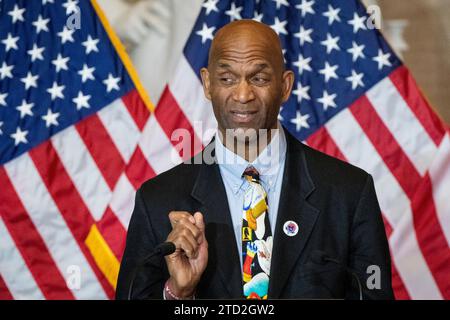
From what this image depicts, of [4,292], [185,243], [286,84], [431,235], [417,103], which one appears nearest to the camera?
[185,243]

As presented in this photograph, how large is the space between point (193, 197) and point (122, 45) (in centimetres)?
163

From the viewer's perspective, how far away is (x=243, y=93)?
189 cm

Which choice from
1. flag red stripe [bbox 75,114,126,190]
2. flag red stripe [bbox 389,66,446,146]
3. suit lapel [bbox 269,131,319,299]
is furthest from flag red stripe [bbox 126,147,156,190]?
suit lapel [bbox 269,131,319,299]

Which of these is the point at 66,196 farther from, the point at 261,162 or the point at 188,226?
the point at 188,226

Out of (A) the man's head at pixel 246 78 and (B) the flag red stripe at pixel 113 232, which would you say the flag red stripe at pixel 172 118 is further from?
(A) the man's head at pixel 246 78

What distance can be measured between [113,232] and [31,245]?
1.26 ft

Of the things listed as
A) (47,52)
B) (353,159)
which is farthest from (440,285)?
(47,52)

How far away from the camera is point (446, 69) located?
10.5 ft

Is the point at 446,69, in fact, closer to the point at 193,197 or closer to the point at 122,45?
A: the point at 122,45

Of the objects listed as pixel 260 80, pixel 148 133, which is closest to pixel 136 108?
pixel 148 133

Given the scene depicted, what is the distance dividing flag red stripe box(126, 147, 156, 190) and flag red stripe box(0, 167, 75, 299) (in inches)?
18.9

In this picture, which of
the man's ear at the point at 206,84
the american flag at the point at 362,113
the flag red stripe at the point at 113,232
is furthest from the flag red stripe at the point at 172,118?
the man's ear at the point at 206,84

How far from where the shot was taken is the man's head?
1909 millimetres

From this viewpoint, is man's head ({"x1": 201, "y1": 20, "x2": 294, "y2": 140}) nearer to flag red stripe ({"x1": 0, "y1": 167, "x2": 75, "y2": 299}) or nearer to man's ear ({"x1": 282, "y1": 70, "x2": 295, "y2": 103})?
man's ear ({"x1": 282, "y1": 70, "x2": 295, "y2": 103})
